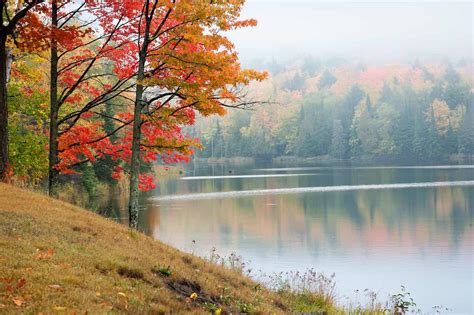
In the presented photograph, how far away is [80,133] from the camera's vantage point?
2123 cm

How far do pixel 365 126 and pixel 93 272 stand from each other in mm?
146716

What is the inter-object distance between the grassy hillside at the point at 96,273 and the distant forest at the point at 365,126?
11341cm

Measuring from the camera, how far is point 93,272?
35.4 ft

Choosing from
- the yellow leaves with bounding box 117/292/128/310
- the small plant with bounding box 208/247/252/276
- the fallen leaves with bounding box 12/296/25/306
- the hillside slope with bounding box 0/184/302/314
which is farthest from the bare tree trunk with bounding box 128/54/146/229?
the fallen leaves with bounding box 12/296/25/306

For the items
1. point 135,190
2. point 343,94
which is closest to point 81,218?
point 135,190

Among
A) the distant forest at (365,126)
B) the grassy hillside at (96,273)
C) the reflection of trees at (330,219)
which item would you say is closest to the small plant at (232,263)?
the grassy hillside at (96,273)

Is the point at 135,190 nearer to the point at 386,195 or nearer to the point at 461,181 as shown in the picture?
the point at 386,195

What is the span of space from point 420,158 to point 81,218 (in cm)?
13615

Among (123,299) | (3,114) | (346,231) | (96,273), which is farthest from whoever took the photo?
(346,231)

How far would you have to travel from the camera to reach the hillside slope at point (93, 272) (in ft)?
29.7

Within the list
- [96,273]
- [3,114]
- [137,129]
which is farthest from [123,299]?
[3,114]

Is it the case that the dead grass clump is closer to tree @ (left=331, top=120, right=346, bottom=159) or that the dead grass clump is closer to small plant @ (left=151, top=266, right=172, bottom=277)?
small plant @ (left=151, top=266, right=172, bottom=277)

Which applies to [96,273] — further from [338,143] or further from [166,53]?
[338,143]

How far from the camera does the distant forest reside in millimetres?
138875
